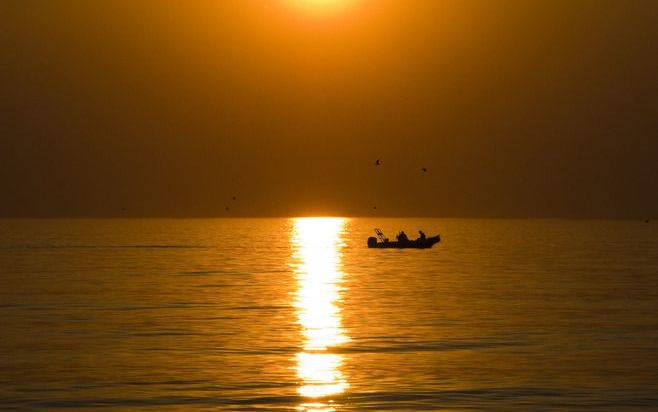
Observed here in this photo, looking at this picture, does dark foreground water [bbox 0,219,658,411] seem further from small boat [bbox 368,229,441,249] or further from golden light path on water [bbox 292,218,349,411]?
small boat [bbox 368,229,441,249]

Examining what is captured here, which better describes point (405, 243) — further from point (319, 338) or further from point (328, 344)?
point (328, 344)

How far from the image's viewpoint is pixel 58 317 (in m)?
52.2

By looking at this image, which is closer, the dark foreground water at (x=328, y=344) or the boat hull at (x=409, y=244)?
the dark foreground water at (x=328, y=344)

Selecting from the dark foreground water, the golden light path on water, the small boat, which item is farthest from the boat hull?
the dark foreground water

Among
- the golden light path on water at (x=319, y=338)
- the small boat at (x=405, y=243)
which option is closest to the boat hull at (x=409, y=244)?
the small boat at (x=405, y=243)

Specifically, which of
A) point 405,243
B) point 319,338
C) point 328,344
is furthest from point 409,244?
point 328,344

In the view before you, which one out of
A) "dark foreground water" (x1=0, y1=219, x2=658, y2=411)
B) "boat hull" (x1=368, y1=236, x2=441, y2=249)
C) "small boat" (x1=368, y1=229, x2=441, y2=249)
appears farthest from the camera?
"boat hull" (x1=368, y1=236, x2=441, y2=249)

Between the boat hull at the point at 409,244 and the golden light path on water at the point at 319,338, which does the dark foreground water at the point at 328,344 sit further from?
the boat hull at the point at 409,244

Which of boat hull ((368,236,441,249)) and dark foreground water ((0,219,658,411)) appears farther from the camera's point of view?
boat hull ((368,236,441,249))

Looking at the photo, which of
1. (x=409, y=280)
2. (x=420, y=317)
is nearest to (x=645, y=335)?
(x=420, y=317)

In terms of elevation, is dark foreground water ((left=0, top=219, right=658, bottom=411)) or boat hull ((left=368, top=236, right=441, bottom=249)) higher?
boat hull ((left=368, top=236, right=441, bottom=249))

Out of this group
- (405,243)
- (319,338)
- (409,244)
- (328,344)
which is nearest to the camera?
(328,344)

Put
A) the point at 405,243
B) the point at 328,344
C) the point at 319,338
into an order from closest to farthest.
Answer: the point at 328,344 → the point at 319,338 → the point at 405,243

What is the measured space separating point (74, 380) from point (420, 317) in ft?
70.2
